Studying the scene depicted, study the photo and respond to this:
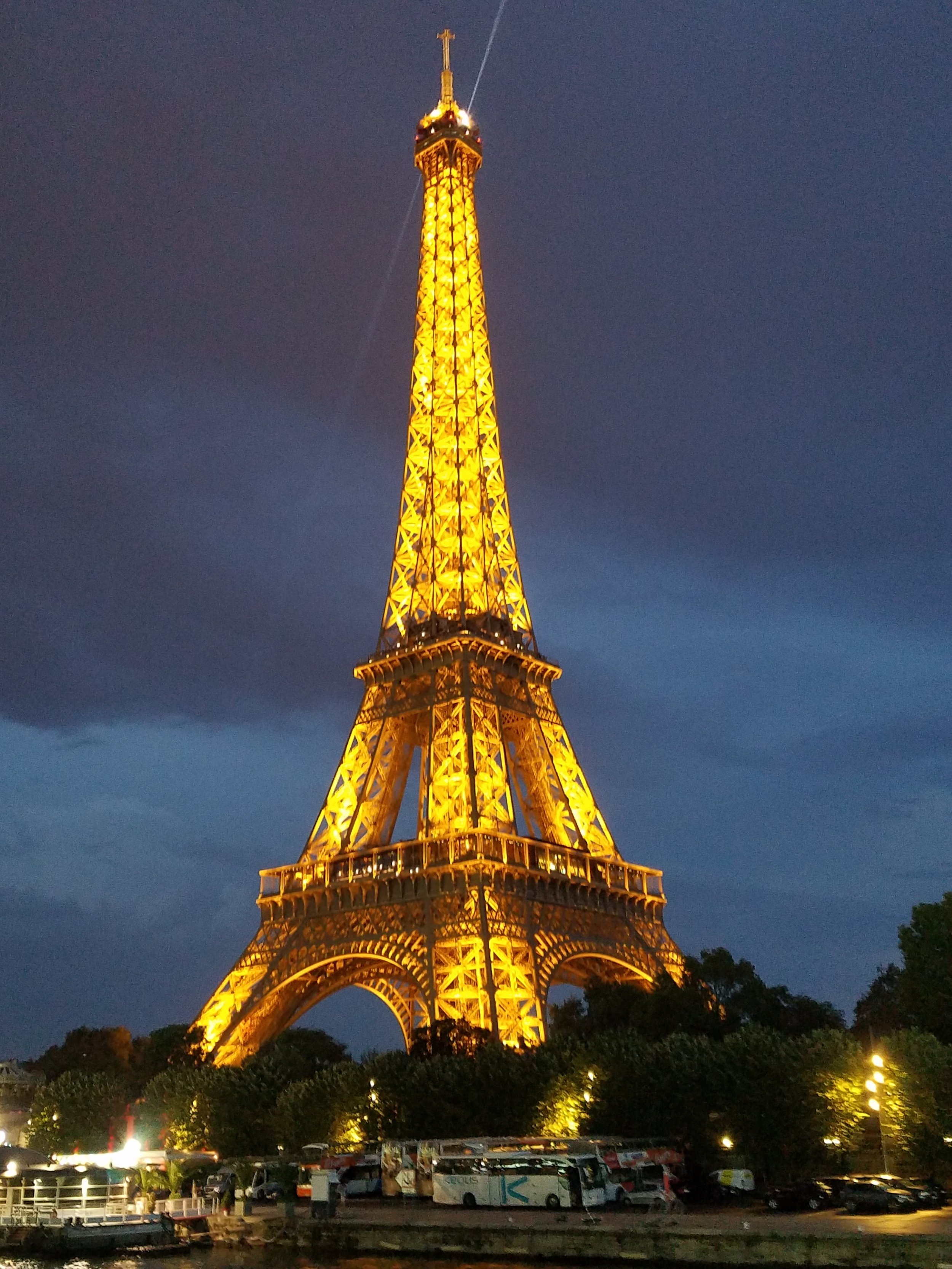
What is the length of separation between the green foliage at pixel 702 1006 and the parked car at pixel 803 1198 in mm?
13835

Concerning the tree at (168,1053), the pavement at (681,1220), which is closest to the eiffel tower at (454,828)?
the tree at (168,1053)

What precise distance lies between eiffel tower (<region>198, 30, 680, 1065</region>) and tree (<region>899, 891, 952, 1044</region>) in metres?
15.5

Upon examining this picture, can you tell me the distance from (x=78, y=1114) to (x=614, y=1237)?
39387 millimetres

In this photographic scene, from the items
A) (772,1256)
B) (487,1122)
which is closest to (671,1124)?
(487,1122)

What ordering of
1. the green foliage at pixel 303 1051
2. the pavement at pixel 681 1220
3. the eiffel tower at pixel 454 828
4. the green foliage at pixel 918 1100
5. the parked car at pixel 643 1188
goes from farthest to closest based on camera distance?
the green foliage at pixel 303 1051 → the eiffel tower at pixel 454 828 → the green foliage at pixel 918 1100 → the parked car at pixel 643 1188 → the pavement at pixel 681 1220

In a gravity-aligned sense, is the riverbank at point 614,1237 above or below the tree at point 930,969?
below

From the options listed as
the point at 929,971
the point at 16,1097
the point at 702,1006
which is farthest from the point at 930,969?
the point at 16,1097

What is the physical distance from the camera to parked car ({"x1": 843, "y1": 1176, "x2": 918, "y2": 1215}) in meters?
33.2

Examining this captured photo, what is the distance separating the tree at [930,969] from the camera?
155 ft

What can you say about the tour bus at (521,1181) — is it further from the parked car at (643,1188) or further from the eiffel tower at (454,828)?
the eiffel tower at (454,828)

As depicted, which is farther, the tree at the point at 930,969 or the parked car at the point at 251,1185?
the tree at the point at 930,969

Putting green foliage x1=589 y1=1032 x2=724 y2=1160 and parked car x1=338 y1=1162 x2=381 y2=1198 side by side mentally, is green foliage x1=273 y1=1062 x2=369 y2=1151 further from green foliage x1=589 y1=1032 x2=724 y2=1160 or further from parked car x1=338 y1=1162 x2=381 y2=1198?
green foliage x1=589 y1=1032 x2=724 y2=1160

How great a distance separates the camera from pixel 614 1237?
93.4ft

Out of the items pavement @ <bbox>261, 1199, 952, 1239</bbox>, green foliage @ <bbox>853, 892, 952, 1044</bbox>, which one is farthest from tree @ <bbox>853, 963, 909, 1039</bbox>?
pavement @ <bbox>261, 1199, 952, 1239</bbox>
